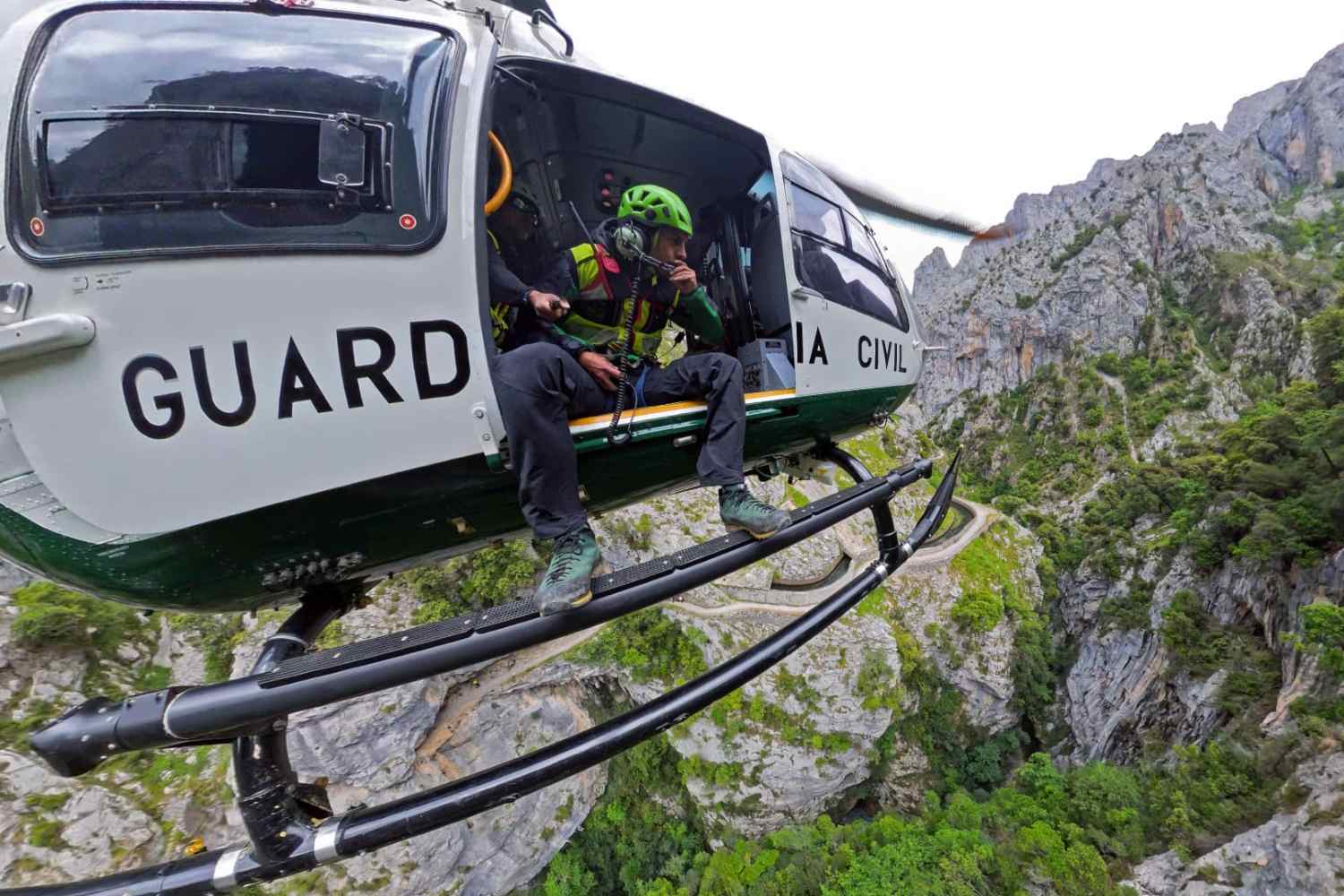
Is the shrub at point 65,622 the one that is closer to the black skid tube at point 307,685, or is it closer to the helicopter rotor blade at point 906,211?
the black skid tube at point 307,685

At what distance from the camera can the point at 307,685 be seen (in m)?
1.49

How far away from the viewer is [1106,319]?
45.3 meters

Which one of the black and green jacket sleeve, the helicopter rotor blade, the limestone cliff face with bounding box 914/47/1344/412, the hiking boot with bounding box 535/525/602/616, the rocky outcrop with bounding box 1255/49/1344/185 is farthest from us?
the rocky outcrop with bounding box 1255/49/1344/185

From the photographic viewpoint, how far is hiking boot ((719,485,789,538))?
212 centimetres

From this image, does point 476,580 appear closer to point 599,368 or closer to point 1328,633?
point 599,368

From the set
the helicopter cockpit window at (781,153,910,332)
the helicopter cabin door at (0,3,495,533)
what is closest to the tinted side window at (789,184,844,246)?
the helicopter cockpit window at (781,153,910,332)

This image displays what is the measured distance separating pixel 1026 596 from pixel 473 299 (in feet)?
85.5

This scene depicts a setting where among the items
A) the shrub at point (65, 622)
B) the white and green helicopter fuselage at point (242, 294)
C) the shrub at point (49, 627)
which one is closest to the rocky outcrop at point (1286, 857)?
the white and green helicopter fuselage at point (242, 294)

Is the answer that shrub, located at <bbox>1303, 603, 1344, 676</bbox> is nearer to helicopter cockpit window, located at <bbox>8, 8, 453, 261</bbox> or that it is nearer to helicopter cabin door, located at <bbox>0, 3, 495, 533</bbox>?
helicopter cabin door, located at <bbox>0, 3, 495, 533</bbox>

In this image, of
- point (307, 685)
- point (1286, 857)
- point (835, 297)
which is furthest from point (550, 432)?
point (1286, 857)

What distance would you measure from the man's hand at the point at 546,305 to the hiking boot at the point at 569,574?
889 mm

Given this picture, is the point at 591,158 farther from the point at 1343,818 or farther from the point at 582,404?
the point at 1343,818

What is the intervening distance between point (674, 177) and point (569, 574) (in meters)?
2.83

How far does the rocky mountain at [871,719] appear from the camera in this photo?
967 cm
